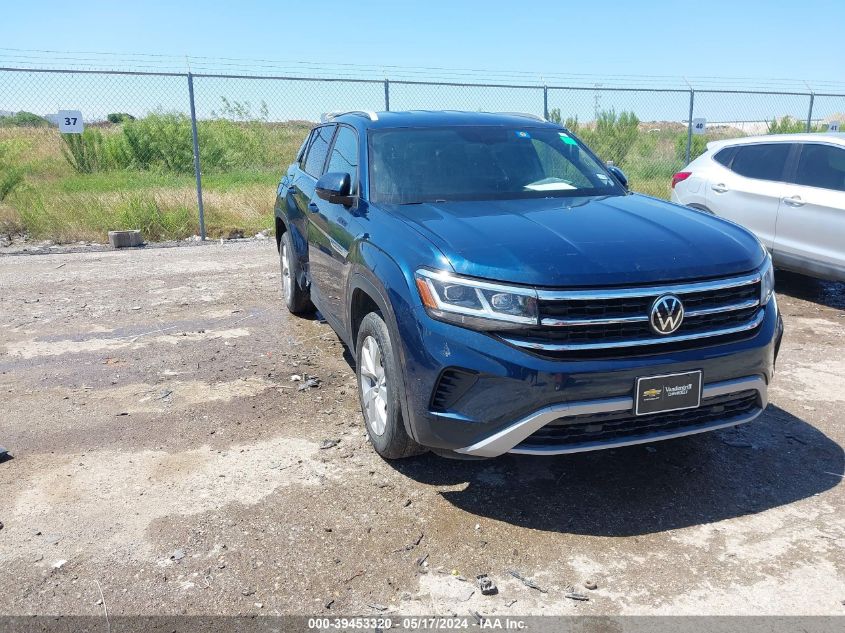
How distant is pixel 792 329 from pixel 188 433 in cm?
518

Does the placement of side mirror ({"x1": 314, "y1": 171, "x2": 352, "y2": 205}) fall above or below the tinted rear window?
above

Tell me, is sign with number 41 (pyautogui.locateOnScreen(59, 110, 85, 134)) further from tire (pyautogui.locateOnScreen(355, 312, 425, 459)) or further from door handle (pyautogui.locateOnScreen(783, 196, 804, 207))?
door handle (pyautogui.locateOnScreen(783, 196, 804, 207))

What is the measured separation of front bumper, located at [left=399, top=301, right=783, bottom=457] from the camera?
3.07 m

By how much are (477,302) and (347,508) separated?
47.3 inches

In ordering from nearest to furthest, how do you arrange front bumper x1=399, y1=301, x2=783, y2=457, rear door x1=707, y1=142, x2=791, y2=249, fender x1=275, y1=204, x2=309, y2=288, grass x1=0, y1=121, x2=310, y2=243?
1. front bumper x1=399, y1=301, x2=783, y2=457
2. fender x1=275, y1=204, x2=309, y2=288
3. rear door x1=707, y1=142, x2=791, y2=249
4. grass x1=0, y1=121, x2=310, y2=243

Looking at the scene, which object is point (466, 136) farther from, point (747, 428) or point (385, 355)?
point (747, 428)

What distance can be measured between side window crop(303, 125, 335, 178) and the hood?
178 cm

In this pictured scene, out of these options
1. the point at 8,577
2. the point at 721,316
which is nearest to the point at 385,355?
the point at 721,316

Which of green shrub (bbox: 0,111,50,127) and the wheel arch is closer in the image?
the wheel arch

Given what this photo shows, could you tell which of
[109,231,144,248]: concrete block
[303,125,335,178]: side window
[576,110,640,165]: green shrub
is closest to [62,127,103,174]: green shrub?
[109,231,144,248]: concrete block

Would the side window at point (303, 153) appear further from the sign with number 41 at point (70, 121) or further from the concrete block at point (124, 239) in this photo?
the sign with number 41 at point (70, 121)

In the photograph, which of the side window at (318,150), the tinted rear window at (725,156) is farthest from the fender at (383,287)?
the tinted rear window at (725,156)

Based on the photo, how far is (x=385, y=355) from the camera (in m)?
3.56

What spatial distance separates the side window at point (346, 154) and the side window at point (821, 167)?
4719 mm
